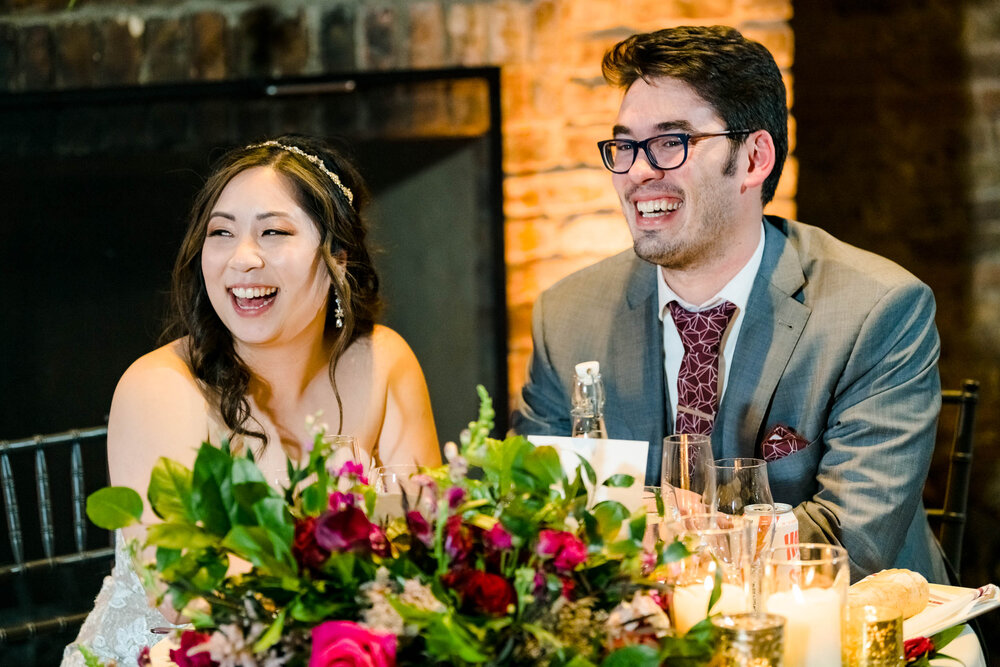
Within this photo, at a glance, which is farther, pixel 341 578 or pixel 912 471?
pixel 912 471

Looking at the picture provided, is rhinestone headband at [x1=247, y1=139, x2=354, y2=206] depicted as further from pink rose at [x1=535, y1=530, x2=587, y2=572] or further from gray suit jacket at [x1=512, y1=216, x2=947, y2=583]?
pink rose at [x1=535, y1=530, x2=587, y2=572]

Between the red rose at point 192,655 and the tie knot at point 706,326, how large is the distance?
4.47 feet

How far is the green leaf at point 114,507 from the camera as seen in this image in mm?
1028

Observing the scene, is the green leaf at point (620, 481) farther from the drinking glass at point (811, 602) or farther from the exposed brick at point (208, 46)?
the exposed brick at point (208, 46)

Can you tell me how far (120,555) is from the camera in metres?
2.06

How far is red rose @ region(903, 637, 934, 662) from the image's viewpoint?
126 centimetres

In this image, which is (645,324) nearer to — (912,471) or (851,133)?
(912,471)

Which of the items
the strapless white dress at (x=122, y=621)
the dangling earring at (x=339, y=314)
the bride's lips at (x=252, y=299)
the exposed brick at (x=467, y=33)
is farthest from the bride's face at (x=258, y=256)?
the exposed brick at (x=467, y=33)

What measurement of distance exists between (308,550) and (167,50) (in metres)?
2.26

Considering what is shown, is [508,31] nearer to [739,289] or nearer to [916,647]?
[739,289]

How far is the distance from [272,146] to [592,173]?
102 cm

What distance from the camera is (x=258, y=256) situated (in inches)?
82.4

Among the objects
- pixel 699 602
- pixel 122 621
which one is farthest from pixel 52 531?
pixel 699 602

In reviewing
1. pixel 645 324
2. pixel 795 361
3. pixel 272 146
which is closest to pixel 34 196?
pixel 272 146
